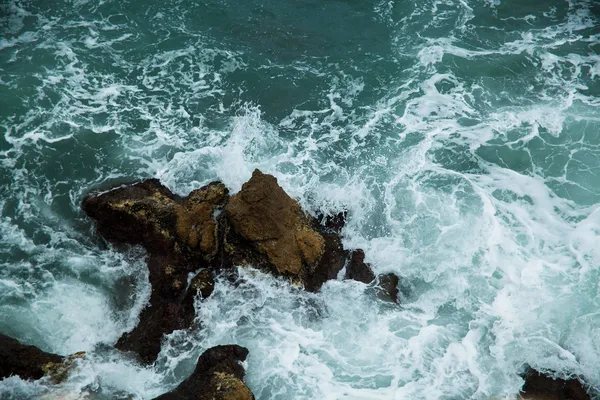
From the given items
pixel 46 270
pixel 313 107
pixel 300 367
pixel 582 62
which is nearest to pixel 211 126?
pixel 313 107

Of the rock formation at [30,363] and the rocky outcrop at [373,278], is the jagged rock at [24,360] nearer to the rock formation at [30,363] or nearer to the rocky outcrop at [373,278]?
the rock formation at [30,363]

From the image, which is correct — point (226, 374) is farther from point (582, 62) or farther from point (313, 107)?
point (582, 62)

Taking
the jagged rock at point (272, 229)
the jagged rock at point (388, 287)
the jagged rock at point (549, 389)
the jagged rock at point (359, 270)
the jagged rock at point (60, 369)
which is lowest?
the jagged rock at point (549, 389)

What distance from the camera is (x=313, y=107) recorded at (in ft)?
68.6

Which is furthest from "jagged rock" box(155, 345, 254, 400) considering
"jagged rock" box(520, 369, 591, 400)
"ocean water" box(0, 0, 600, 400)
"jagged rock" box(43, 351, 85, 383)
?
"jagged rock" box(520, 369, 591, 400)

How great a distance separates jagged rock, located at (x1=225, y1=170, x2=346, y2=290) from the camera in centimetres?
1509

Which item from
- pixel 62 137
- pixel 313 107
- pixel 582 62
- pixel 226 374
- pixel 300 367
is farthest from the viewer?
pixel 582 62

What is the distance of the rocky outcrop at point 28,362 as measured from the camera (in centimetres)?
1231

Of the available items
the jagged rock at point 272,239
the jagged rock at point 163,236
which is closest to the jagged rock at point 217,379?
the jagged rock at point 163,236

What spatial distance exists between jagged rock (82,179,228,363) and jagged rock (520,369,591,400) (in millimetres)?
9051

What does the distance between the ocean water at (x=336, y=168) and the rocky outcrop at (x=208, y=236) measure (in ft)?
1.67

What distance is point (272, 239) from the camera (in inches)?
→ 598

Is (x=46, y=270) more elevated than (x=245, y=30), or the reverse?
(x=245, y=30)

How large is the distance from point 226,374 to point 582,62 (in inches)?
801
